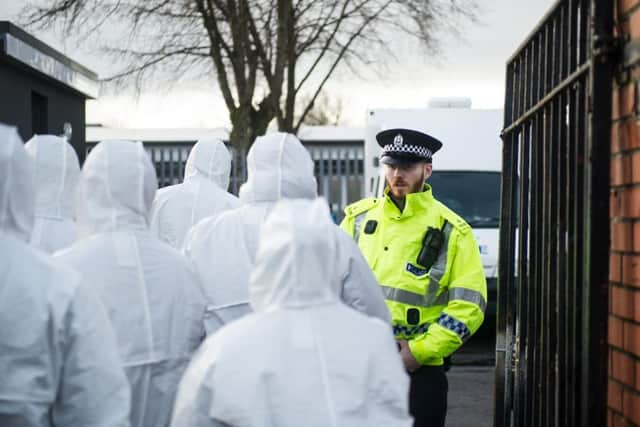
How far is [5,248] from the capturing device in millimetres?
3115

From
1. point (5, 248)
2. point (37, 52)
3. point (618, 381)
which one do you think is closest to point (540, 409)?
point (618, 381)

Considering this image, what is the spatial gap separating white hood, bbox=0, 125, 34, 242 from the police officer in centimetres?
225

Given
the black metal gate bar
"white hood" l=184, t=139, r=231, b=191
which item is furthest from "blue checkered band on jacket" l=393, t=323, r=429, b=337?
"white hood" l=184, t=139, r=231, b=191

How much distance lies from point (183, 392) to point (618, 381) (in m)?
1.63

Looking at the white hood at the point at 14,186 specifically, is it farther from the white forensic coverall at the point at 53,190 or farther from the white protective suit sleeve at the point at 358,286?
the white forensic coverall at the point at 53,190

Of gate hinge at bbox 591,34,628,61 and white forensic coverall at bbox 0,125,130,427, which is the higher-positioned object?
gate hinge at bbox 591,34,628,61

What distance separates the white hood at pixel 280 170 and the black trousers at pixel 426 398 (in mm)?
966

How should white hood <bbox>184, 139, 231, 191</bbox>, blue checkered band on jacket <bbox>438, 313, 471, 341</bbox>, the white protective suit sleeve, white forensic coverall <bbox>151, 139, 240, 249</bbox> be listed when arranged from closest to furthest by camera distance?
the white protective suit sleeve, blue checkered band on jacket <bbox>438, 313, 471, 341</bbox>, white forensic coverall <bbox>151, 139, 240, 249</bbox>, white hood <bbox>184, 139, 231, 191</bbox>

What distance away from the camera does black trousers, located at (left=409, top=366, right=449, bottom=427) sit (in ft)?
16.7

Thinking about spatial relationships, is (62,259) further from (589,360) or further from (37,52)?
(37,52)

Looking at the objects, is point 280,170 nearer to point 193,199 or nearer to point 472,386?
point 193,199

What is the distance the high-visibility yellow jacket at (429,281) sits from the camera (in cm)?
498

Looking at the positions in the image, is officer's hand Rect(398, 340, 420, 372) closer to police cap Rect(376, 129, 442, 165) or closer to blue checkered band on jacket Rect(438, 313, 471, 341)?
blue checkered band on jacket Rect(438, 313, 471, 341)

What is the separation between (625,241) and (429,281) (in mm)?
1495
